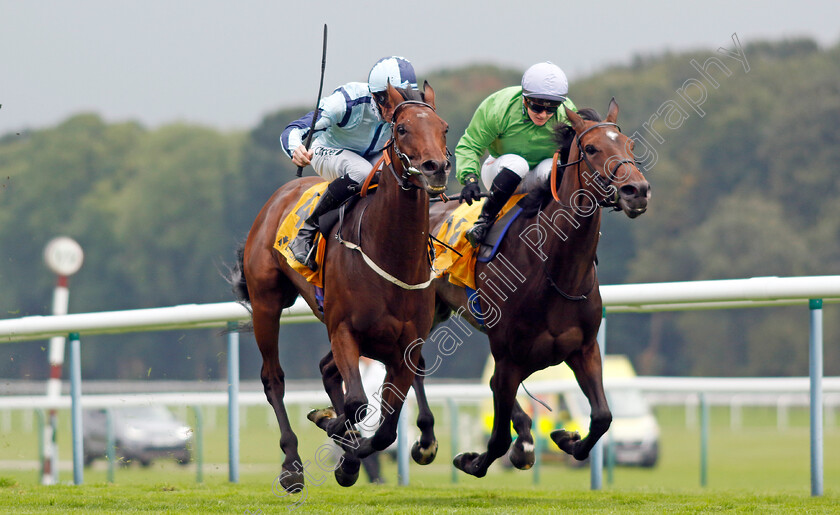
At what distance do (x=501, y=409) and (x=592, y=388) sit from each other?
482 mm

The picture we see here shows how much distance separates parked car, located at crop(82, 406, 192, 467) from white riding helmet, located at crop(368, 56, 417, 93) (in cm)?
788

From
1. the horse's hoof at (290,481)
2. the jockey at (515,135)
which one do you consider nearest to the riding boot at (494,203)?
the jockey at (515,135)

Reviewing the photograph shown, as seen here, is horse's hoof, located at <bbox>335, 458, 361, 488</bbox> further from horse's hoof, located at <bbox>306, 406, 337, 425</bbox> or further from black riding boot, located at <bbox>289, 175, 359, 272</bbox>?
black riding boot, located at <bbox>289, 175, 359, 272</bbox>

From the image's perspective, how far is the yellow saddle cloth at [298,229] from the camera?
6035 millimetres

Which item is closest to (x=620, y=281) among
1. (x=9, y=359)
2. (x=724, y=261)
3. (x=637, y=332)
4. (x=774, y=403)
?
(x=637, y=332)

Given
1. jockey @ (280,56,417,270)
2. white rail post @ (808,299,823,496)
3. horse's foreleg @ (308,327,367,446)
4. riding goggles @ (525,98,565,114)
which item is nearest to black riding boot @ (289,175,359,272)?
jockey @ (280,56,417,270)

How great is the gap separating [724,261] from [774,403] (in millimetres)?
10258

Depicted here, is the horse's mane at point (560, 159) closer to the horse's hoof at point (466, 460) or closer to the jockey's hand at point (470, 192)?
the jockey's hand at point (470, 192)

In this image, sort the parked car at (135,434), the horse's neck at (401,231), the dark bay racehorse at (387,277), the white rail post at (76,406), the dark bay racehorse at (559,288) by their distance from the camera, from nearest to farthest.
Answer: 1. the dark bay racehorse at (387,277)
2. the horse's neck at (401,231)
3. the dark bay racehorse at (559,288)
4. the white rail post at (76,406)
5. the parked car at (135,434)

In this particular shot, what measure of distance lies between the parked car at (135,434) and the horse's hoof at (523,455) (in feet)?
24.5

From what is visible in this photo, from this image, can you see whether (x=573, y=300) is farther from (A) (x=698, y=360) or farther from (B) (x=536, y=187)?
(A) (x=698, y=360)

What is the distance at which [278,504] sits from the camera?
5.67m

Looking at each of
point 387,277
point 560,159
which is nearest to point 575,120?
point 560,159

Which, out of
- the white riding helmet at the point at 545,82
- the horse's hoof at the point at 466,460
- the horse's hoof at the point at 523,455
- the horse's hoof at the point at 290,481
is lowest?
the horse's hoof at the point at 290,481
